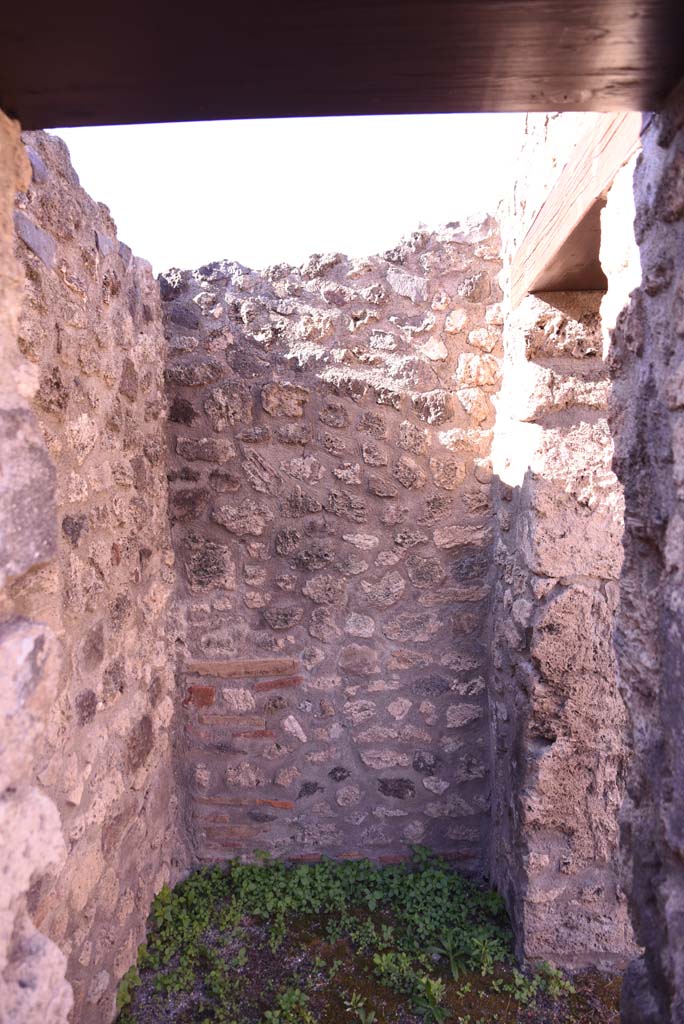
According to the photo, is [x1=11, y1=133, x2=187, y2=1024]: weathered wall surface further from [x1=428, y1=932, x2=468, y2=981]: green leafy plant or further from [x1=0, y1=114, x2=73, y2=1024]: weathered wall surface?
[x1=428, y1=932, x2=468, y2=981]: green leafy plant

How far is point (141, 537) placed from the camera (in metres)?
2.57

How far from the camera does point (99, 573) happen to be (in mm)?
2186

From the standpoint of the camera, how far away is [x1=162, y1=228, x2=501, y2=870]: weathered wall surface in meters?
2.87

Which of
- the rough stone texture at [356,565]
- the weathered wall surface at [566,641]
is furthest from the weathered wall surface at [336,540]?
the weathered wall surface at [566,641]

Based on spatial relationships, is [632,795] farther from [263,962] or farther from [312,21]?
[263,962]

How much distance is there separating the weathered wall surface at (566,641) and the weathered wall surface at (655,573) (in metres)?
1.06

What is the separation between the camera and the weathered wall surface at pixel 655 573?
112 cm

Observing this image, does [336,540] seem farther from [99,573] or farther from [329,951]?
[329,951]

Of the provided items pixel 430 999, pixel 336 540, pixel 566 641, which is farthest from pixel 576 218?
pixel 430 999

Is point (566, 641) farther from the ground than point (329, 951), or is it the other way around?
point (566, 641)

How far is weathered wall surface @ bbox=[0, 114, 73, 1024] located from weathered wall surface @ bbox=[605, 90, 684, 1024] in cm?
100

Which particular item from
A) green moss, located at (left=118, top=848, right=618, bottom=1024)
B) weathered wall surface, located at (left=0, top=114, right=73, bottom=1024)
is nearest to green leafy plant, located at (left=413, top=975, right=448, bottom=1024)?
green moss, located at (left=118, top=848, right=618, bottom=1024)

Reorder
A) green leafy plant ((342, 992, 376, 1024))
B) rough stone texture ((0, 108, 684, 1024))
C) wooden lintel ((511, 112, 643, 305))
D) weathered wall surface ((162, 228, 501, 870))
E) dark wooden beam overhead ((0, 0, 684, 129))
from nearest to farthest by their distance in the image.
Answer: dark wooden beam overhead ((0, 0, 684, 129)) < wooden lintel ((511, 112, 643, 305)) < rough stone texture ((0, 108, 684, 1024)) < green leafy plant ((342, 992, 376, 1024)) < weathered wall surface ((162, 228, 501, 870))

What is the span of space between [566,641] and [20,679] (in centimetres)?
196
